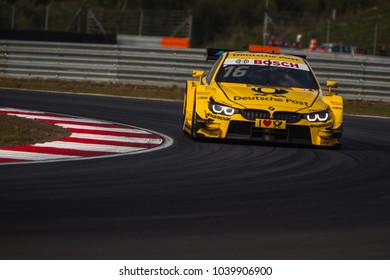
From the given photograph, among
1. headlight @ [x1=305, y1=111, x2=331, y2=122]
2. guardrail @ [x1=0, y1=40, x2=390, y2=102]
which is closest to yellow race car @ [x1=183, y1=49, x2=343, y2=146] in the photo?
headlight @ [x1=305, y1=111, x2=331, y2=122]

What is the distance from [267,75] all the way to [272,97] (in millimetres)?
1015

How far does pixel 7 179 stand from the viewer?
28.7 feet

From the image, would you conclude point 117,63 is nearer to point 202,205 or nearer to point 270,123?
point 270,123

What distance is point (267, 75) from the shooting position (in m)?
13.6

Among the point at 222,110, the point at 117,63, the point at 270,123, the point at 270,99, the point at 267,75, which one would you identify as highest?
Answer: the point at 267,75

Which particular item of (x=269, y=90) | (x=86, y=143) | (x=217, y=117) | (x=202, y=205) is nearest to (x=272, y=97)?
(x=269, y=90)

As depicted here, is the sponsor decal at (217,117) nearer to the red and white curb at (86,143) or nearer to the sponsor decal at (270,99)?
the sponsor decal at (270,99)

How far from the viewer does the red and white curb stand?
419 inches

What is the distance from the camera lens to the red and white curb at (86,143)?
34.9ft

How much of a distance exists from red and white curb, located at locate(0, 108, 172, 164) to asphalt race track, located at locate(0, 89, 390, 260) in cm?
35

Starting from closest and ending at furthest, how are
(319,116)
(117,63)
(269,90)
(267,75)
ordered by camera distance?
(319,116) < (269,90) < (267,75) < (117,63)

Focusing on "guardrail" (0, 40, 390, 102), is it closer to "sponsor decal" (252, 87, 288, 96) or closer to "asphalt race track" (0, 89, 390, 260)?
"sponsor decal" (252, 87, 288, 96)

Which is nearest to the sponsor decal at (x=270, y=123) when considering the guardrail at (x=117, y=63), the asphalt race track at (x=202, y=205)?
the asphalt race track at (x=202, y=205)

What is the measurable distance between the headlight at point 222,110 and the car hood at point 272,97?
0.43ft
